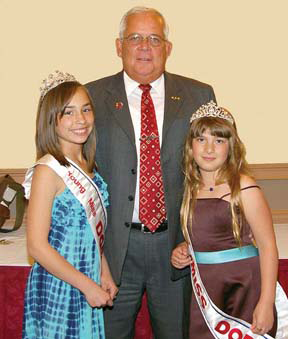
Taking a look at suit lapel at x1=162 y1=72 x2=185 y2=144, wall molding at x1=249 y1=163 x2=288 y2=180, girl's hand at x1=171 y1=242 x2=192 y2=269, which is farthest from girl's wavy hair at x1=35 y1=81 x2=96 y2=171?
wall molding at x1=249 y1=163 x2=288 y2=180

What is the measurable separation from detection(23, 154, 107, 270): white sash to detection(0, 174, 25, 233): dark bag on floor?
102 cm

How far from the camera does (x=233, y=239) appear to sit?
1.71 meters

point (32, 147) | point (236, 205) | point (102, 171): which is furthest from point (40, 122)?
point (32, 147)

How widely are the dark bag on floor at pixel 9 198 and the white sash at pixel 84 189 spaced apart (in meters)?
1.02

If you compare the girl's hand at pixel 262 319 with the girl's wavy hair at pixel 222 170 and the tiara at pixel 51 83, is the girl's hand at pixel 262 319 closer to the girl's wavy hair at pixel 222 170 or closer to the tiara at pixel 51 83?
the girl's wavy hair at pixel 222 170

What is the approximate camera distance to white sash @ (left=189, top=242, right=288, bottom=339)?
1711 mm

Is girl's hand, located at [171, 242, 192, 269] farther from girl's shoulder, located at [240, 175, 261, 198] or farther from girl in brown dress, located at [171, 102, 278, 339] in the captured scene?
girl's shoulder, located at [240, 175, 261, 198]

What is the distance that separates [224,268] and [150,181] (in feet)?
1.28

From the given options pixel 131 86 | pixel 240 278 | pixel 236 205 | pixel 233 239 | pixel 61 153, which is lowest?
pixel 240 278

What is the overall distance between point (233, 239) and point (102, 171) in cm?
51

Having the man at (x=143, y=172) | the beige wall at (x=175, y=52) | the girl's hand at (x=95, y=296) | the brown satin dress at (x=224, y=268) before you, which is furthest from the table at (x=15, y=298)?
the beige wall at (x=175, y=52)

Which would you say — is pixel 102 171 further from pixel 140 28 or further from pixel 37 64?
pixel 37 64

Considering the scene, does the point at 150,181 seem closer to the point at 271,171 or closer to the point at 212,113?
the point at 212,113

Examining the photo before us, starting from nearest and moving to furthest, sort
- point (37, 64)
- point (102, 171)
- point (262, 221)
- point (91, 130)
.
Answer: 1. point (262, 221)
2. point (91, 130)
3. point (102, 171)
4. point (37, 64)
